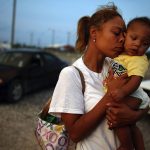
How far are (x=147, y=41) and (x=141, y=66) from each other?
0.73ft

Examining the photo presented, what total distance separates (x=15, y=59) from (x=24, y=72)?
0.64 m

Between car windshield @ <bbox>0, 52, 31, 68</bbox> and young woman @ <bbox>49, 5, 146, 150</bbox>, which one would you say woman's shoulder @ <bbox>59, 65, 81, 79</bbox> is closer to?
young woman @ <bbox>49, 5, 146, 150</bbox>

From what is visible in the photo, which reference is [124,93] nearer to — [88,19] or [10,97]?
[88,19]

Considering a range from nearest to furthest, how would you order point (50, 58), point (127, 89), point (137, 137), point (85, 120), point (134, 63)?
1. point (85, 120)
2. point (127, 89)
3. point (134, 63)
4. point (137, 137)
5. point (50, 58)

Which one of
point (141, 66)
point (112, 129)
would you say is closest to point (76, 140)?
Answer: point (112, 129)

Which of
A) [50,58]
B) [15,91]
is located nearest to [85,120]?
[15,91]

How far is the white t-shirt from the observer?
2.23 metres

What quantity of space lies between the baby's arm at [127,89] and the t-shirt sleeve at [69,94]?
22 cm

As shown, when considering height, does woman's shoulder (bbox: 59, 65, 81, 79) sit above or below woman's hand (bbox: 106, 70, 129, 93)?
above

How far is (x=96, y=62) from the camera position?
2.43 meters

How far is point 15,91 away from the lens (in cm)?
960

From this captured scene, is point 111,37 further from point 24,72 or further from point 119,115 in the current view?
point 24,72

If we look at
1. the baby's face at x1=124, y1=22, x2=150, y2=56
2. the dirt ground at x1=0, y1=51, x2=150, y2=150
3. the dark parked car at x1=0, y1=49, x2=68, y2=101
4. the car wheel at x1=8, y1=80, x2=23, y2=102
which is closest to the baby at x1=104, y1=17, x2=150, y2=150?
the baby's face at x1=124, y1=22, x2=150, y2=56

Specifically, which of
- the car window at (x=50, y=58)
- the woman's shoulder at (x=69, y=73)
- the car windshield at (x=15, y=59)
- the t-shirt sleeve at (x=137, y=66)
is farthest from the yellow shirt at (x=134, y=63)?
the car window at (x=50, y=58)
